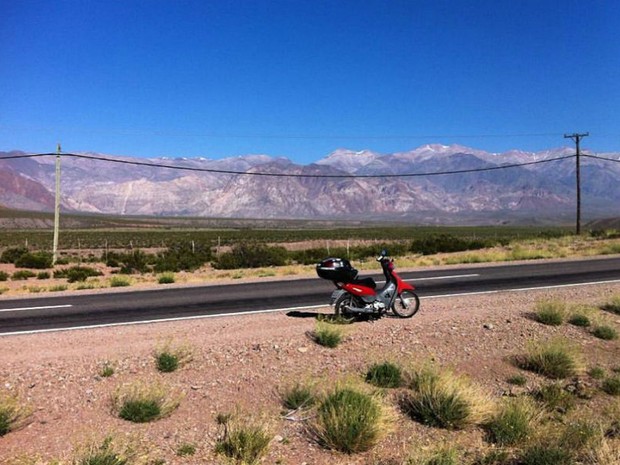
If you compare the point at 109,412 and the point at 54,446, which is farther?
Answer: the point at 109,412

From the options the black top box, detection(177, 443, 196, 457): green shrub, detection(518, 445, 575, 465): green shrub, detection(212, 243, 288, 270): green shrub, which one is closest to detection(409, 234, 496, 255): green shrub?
detection(212, 243, 288, 270): green shrub

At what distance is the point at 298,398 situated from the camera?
7.48 m

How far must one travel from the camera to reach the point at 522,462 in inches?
240

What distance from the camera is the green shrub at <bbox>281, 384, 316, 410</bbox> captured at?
24.3ft

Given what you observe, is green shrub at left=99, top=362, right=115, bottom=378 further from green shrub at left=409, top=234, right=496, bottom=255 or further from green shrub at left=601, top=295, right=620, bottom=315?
green shrub at left=409, top=234, right=496, bottom=255

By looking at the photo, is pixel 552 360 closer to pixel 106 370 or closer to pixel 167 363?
pixel 167 363

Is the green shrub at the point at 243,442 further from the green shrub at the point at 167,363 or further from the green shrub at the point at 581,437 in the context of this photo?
the green shrub at the point at 581,437

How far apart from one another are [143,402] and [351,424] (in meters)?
2.65

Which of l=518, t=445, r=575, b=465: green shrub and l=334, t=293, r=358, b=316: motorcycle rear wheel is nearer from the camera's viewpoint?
l=518, t=445, r=575, b=465: green shrub

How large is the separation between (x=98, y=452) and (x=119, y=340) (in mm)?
4278

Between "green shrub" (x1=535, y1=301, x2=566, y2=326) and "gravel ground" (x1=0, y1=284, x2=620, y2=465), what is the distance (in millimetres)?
184

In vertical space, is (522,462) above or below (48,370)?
below

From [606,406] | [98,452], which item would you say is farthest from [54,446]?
[606,406]

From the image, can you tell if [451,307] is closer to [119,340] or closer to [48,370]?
→ [119,340]
